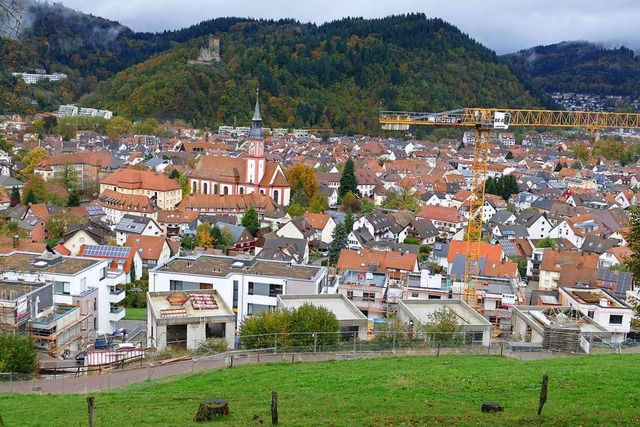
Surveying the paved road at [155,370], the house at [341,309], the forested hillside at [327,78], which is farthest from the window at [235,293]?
the forested hillside at [327,78]

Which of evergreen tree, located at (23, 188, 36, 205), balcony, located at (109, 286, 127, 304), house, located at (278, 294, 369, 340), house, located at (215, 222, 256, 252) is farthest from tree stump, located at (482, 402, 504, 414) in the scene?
evergreen tree, located at (23, 188, 36, 205)

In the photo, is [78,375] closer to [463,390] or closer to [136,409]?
[136,409]

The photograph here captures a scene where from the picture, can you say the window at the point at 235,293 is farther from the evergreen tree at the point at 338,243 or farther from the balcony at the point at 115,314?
the evergreen tree at the point at 338,243

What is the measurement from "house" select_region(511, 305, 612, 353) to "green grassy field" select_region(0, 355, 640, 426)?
12.1 ft

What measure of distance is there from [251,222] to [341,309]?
A: 24849mm

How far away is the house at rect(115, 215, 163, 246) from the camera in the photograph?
38000mm

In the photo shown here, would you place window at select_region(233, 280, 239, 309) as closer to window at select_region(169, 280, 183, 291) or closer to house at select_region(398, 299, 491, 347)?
window at select_region(169, 280, 183, 291)

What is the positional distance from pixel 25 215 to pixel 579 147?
76.3 m

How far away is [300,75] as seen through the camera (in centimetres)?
12406

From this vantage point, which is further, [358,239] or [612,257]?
[358,239]

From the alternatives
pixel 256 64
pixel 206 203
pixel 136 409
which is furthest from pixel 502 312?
pixel 256 64

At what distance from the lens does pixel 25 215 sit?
39906mm

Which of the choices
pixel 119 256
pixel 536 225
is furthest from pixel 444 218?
pixel 119 256

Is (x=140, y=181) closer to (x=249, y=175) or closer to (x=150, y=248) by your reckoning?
(x=249, y=175)
